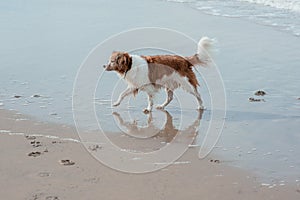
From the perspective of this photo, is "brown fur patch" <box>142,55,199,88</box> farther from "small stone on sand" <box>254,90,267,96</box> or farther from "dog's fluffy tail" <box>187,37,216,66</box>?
"small stone on sand" <box>254,90,267,96</box>

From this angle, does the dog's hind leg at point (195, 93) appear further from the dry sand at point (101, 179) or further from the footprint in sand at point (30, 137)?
the footprint in sand at point (30, 137)

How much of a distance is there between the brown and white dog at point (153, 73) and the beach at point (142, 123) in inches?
8.8

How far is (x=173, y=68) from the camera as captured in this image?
6699mm

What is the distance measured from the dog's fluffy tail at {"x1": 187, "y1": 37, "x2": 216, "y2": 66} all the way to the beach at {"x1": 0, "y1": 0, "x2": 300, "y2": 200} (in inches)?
7.8

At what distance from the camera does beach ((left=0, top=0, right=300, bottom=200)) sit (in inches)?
173

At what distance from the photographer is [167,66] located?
6645 millimetres

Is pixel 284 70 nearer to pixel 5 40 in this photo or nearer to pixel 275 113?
pixel 275 113

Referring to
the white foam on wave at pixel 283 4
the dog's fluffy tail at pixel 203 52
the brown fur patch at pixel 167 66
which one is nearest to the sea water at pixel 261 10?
the white foam on wave at pixel 283 4

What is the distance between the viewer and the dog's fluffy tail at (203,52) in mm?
6898

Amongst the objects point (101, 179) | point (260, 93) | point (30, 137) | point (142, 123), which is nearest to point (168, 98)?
point (142, 123)

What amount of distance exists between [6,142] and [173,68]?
93.0 inches

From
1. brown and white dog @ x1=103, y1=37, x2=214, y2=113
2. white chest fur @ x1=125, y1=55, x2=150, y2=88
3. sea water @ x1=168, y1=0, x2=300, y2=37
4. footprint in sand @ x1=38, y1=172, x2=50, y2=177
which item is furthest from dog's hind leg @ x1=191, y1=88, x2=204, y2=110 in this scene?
sea water @ x1=168, y1=0, x2=300, y2=37

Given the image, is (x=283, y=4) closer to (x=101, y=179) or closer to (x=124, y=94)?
(x=124, y=94)

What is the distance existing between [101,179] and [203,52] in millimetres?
2947
